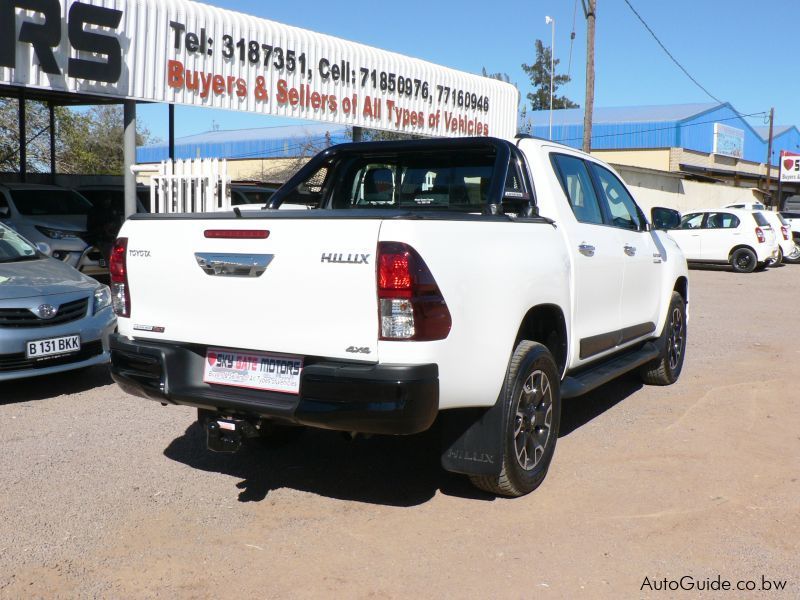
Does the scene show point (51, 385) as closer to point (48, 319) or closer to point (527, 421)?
point (48, 319)

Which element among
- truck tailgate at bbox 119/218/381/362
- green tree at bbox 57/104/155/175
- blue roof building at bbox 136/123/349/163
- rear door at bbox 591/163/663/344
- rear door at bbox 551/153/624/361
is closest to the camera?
truck tailgate at bbox 119/218/381/362

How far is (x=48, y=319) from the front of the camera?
22.1 ft

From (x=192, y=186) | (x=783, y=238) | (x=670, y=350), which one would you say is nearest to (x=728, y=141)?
(x=783, y=238)

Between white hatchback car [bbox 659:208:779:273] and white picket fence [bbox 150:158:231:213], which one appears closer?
white picket fence [bbox 150:158:231:213]

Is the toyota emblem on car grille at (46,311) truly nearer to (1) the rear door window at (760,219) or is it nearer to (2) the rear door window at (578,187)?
(2) the rear door window at (578,187)

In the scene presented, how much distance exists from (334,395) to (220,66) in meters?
11.0

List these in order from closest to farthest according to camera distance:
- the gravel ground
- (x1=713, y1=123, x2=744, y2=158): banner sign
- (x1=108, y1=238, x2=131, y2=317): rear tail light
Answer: the gravel ground → (x1=108, y1=238, x2=131, y2=317): rear tail light → (x1=713, y1=123, x2=744, y2=158): banner sign

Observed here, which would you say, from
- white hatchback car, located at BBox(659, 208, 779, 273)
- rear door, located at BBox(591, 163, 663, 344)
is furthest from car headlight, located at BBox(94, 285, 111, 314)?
white hatchback car, located at BBox(659, 208, 779, 273)

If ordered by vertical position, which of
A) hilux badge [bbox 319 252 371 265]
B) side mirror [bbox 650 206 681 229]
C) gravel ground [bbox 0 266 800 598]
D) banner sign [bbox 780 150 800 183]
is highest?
banner sign [bbox 780 150 800 183]

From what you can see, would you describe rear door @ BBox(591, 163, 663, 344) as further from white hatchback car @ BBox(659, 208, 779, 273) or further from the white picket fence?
white hatchback car @ BBox(659, 208, 779, 273)

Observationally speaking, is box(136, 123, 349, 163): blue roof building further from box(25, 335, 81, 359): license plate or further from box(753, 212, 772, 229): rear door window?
box(25, 335, 81, 359): license plate

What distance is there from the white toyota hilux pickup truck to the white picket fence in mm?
7587

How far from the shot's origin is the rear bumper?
12.0 feet

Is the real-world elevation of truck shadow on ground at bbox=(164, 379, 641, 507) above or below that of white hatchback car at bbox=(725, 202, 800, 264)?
below
